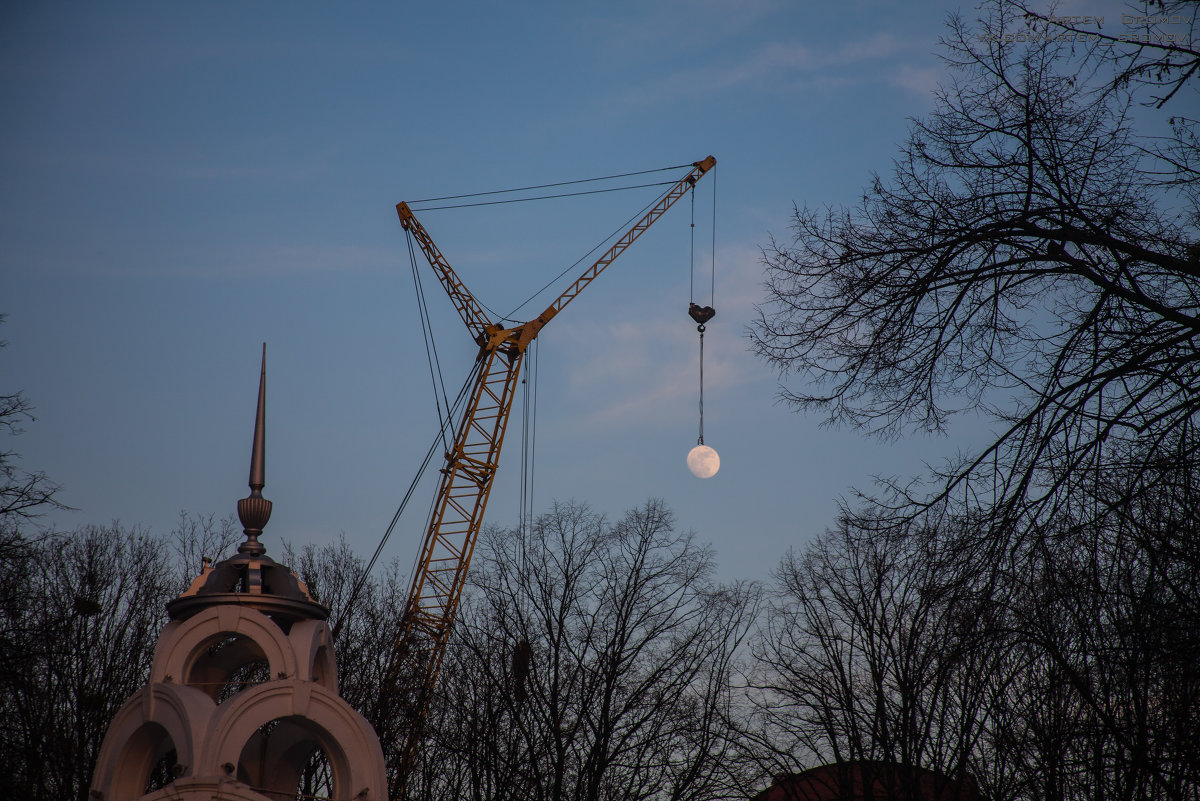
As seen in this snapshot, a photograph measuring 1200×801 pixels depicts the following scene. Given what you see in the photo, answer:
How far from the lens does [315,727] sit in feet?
46.8

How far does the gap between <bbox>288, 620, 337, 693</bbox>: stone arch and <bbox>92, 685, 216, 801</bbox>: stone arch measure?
123 centimetres

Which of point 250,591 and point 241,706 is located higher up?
point 250,591

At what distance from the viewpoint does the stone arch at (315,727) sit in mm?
13375

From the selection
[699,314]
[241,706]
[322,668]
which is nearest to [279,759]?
[322,668]

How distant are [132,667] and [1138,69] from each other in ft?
90.9

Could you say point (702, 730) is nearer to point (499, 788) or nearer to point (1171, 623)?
point (499, 788)

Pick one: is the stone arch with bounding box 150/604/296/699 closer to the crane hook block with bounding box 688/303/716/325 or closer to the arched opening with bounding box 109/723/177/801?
the arched opening with bounding box 109/723/177/801

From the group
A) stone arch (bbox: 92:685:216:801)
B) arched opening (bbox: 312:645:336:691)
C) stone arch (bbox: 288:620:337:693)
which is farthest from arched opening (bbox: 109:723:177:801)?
arched opening (bbox: 312:645:336:691)

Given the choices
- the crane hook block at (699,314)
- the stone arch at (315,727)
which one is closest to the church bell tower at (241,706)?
the stone arch at (315,727)

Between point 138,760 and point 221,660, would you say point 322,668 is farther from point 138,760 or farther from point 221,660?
point 138,760

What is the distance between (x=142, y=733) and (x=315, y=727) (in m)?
2.31

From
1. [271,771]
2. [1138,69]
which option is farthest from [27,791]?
[1138,69]

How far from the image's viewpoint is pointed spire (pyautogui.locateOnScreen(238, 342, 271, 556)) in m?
15.2

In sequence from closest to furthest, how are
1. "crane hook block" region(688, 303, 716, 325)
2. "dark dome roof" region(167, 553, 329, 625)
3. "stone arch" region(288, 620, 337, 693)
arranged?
"stone arch" region(288, 620, 337, 693) < "dark dome roof" region(167, 553, 329, 625) < "crane hook block" region(688, 303, 716, 325)
